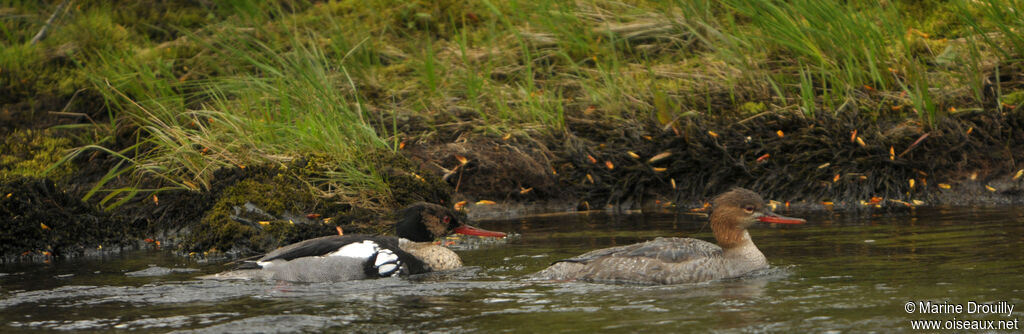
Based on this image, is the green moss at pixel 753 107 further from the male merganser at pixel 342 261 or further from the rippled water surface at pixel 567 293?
the male merganser at pixel 342 261

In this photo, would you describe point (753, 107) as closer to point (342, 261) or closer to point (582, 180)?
point (582, 180)

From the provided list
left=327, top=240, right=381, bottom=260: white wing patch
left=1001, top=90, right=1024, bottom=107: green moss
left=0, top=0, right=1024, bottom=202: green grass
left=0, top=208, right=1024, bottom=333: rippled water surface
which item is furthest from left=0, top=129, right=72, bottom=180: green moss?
left=1001, top=90, right=1024, bottom=107: green moss

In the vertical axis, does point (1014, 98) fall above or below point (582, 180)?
above

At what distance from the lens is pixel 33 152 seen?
498 inches

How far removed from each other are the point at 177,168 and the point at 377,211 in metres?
2.24

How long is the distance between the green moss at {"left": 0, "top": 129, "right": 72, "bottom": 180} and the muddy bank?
0.30m

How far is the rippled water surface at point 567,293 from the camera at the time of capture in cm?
588

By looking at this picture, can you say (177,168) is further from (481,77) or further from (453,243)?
(481,77)

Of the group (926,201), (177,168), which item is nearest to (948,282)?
(926,201)

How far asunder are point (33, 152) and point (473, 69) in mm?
5245

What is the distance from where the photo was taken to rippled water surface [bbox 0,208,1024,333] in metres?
5.88

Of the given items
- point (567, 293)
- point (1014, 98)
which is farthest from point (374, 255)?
point (1014, 98)

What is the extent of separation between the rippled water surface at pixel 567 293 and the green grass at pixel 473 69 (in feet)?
7.10

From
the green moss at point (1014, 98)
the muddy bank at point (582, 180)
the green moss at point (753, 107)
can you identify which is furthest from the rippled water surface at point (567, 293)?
the green moss at point (753, 107)
